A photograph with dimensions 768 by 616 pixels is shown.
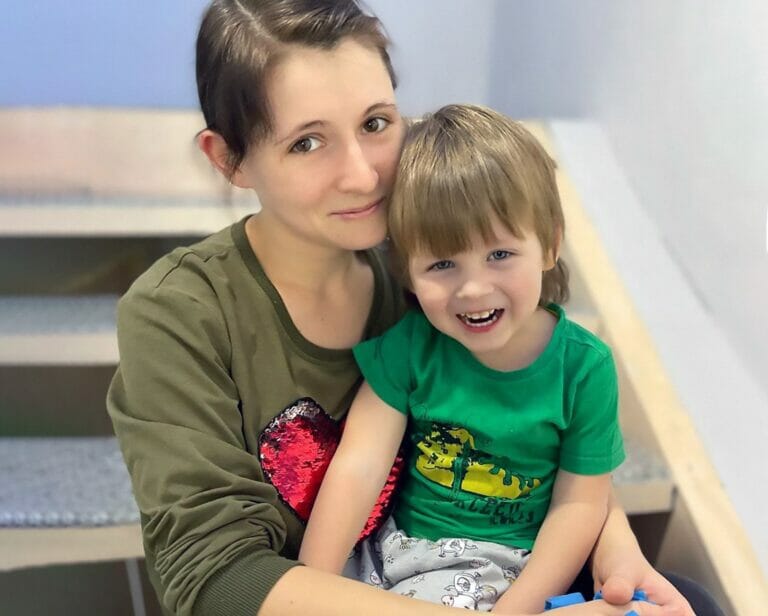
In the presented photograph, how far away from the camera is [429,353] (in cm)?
87

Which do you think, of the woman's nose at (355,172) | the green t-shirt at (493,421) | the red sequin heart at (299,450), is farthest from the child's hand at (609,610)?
the woman's nose at (355,172)

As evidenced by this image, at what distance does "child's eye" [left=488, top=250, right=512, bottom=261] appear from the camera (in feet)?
2.55

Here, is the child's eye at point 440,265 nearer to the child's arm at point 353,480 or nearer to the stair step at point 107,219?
the child's arm at point 353,480

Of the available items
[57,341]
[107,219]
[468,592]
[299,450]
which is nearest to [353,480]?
[299,450]

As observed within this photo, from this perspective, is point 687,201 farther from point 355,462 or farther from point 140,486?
point 140,486

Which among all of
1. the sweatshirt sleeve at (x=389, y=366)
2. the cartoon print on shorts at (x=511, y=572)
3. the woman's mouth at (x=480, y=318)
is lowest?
the cartoon print on shorts at (x=511, y=572)

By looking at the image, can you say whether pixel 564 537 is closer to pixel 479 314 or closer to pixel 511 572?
pixel 511 572

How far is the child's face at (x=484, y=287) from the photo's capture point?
77 centimetres

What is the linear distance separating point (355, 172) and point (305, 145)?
0.06 meters

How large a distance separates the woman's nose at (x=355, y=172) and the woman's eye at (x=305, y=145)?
32 mm

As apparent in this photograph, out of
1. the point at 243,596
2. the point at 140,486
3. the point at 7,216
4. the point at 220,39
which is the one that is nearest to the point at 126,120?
the point at 7,216

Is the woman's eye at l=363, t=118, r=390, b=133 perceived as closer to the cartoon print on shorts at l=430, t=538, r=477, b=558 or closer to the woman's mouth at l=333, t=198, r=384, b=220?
the woman's mouth at l=333, t=198, r=384, b=220

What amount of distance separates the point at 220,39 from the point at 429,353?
0.40 metres

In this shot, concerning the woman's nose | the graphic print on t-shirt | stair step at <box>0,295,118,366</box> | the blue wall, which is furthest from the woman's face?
the blue wall
